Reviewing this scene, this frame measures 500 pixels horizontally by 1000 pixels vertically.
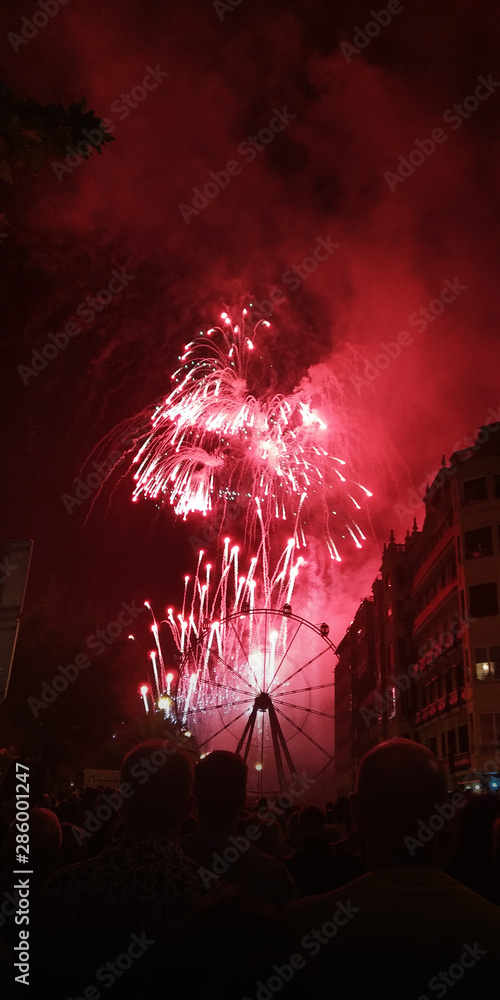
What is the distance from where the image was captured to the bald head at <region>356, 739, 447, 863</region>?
283cm

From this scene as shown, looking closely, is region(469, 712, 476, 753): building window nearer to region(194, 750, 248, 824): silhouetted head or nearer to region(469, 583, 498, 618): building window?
region(469, 583, 498, 618): building window

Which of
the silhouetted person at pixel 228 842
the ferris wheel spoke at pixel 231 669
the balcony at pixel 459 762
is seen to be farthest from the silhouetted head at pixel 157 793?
the balcony at pixel 459 762

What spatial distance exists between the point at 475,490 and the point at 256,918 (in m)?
42.7

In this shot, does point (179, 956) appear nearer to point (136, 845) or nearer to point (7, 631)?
point (136, 845)

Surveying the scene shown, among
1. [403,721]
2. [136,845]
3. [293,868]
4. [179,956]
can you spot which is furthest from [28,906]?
[403,721]

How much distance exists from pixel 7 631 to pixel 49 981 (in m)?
3.62

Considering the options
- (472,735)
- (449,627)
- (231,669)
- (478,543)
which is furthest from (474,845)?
(449,627)

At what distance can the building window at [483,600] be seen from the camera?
39666 mm

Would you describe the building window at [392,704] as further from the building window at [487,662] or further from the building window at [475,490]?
the building window at [475,490]

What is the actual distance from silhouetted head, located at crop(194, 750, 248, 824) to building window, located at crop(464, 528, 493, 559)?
38090mm

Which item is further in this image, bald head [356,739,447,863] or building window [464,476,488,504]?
building window [464,476,488,504]

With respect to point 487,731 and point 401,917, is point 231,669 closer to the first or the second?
point 487,731

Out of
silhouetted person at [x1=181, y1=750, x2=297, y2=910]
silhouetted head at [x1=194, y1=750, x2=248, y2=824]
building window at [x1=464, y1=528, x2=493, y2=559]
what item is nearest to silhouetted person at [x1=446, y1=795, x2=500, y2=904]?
silhouetted person at [x1=181, y1=750, x2=297, y2=910]

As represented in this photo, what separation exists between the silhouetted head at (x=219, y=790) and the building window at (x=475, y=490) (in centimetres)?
3944
